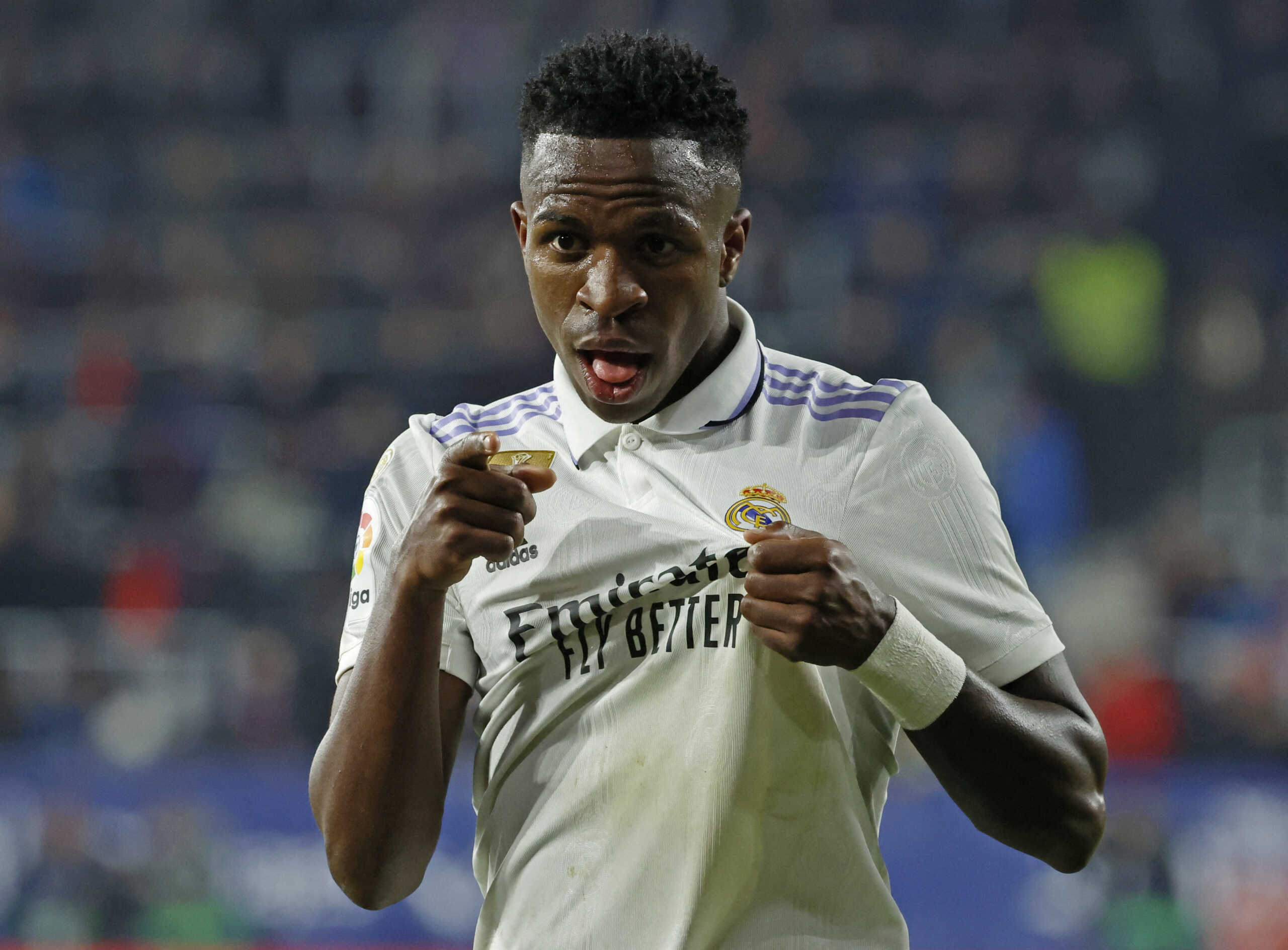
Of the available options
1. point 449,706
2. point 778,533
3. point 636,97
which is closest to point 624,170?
point 636,97

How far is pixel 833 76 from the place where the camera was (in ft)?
27.6

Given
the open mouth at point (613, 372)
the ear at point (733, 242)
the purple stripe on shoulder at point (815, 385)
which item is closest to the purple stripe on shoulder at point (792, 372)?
the purple stripe on shoulder at point (815, 385)

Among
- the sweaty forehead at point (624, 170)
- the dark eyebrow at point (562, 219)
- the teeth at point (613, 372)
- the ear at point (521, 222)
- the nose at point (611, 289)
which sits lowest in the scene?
the teeth at point (613, 372)

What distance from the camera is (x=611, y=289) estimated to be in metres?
1.75

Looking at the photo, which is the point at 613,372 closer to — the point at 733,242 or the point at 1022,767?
the point at 733,242

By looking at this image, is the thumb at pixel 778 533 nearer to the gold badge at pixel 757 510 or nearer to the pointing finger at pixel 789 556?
the pointing finger at pixel 789 556

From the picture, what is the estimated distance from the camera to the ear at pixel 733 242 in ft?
6.30

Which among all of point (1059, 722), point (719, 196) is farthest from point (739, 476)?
point (1059, 722)

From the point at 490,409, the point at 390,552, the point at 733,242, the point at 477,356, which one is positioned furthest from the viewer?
the point at 477,356

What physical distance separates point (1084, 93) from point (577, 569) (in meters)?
7.13

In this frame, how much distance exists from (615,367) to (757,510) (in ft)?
0.79

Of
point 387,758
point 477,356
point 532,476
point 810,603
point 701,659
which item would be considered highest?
point 532,476

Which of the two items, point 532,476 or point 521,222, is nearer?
point 532,476

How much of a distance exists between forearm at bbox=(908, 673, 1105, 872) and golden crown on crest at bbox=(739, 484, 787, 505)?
11.9 inches
